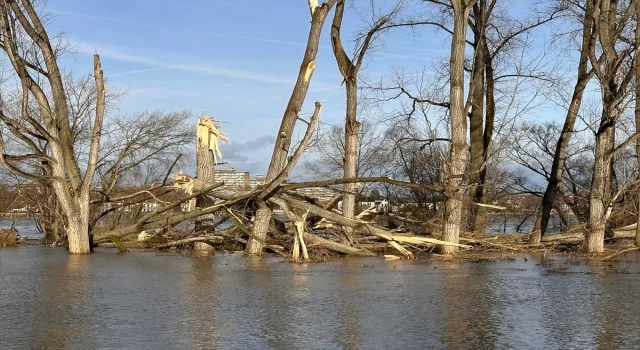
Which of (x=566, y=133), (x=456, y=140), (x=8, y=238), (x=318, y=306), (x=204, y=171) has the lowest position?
(x=318, y=306)

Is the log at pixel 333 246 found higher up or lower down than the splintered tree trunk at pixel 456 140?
lower down

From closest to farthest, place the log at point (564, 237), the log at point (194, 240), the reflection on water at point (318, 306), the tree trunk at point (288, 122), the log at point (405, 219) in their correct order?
1. the reflection on water at point (318, 306)
2. the tree trunk at point (288, 122)
3. the log at point (194, 240)
4. the log at point (564, 237)
5. the log at point (405, 219)

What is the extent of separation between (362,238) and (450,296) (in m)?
8.77

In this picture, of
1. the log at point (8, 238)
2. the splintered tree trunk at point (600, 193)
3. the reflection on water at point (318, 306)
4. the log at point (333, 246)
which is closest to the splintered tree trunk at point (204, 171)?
the log at point (333, 246)

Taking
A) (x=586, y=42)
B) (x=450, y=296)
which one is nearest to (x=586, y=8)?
(x=586, y=42)

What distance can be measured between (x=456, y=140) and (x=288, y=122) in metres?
4.48

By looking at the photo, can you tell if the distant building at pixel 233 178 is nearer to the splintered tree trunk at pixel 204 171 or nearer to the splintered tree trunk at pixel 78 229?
the splintered tree trunk at pixel 204 171

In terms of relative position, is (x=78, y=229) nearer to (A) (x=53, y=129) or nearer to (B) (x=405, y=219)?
(A) (x=53, y=129)

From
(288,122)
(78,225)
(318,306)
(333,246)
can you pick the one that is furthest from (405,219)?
(318,306)

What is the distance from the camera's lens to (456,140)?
19.1 m

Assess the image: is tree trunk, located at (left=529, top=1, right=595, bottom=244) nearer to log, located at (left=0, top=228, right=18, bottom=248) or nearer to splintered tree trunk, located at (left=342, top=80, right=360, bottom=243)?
splintered tree trunk, located at (left=342, top=80, right=360, bottom=243)

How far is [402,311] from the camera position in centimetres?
952

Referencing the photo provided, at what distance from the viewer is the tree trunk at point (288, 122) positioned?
1866cm

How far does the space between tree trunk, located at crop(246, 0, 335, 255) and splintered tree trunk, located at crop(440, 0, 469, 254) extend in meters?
3.55
